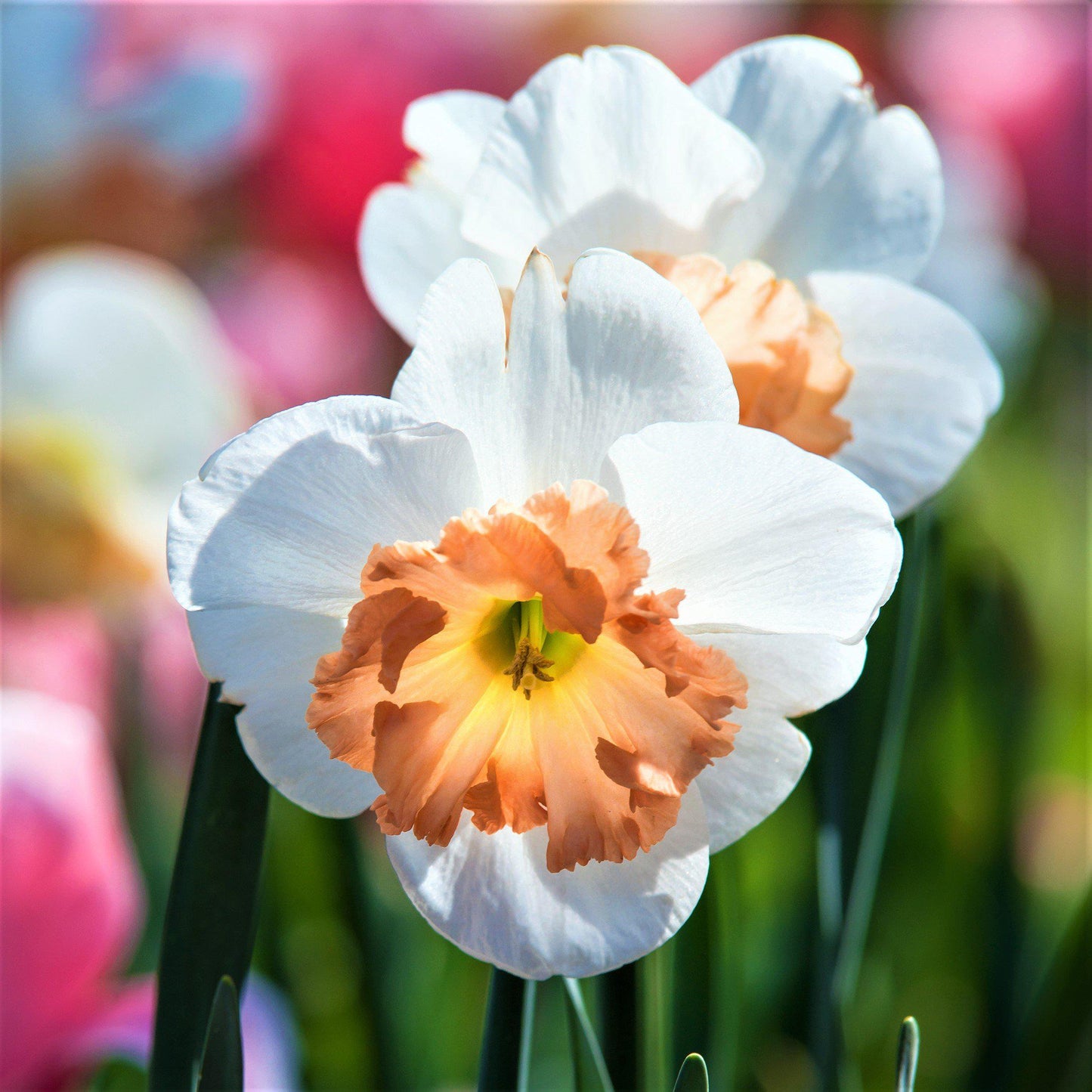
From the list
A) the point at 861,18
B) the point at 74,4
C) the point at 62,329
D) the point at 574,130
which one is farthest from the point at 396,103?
the point at 574,130

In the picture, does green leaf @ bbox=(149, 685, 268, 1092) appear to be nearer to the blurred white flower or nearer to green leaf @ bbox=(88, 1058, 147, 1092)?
green leaf @ bbox=(88, 1058, 147, 1092)

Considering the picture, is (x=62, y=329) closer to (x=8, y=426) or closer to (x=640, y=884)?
(x=8, y=426)

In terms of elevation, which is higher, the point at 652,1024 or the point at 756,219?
the point at 756,219

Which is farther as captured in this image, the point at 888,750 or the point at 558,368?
the point at 888,750

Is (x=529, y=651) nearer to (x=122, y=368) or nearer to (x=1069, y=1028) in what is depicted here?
(x=1069, y=1028)

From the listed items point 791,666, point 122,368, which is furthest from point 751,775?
point 122,368

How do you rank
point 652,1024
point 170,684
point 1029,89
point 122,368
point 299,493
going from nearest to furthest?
1. point 299,493
2. point 652,1024
3. point 122,368
4. point 170,684
5. point 1029,89
